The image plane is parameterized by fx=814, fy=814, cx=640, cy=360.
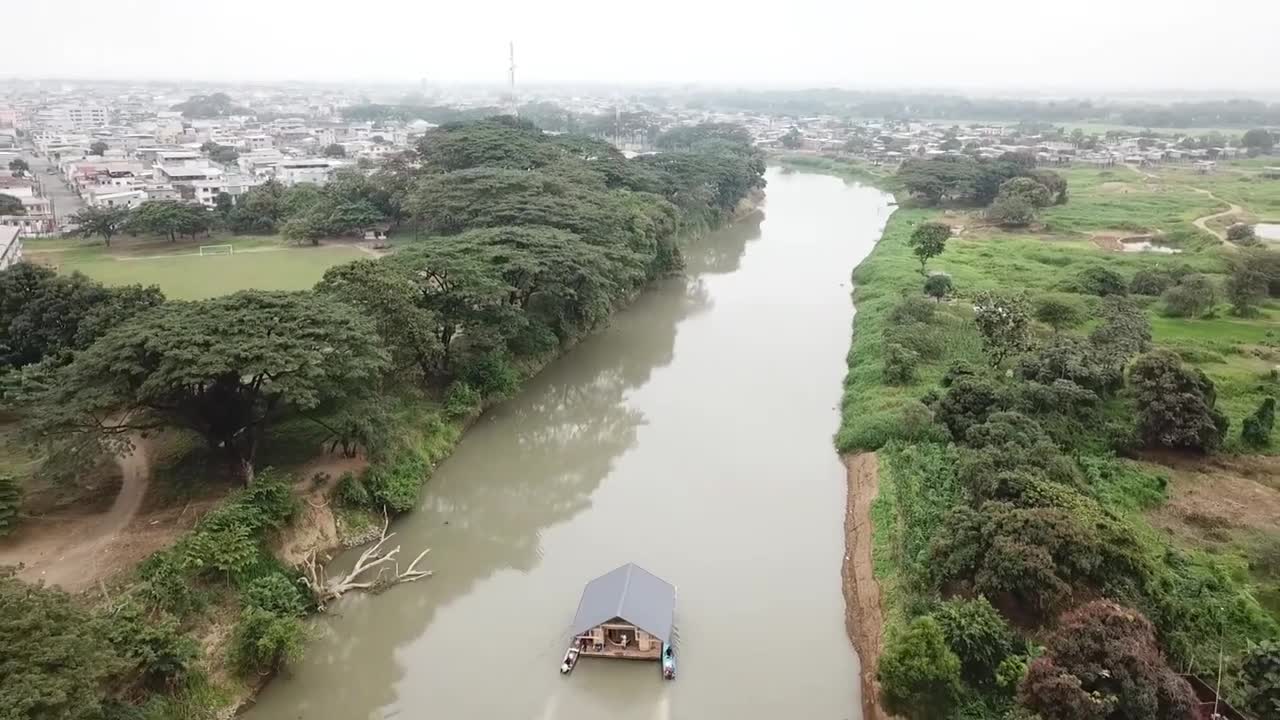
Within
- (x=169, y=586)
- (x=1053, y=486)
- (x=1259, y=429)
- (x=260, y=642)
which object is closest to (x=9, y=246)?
(x=169, y=586)

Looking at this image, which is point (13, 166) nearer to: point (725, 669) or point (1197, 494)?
point (725, 669)

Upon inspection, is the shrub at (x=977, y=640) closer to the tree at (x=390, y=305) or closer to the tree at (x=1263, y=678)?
the tree at (x=1263, y=678)

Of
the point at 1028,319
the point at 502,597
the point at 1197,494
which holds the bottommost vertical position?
the point at 502,597

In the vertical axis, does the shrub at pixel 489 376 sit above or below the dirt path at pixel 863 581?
above

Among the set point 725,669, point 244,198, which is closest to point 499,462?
point 725,669

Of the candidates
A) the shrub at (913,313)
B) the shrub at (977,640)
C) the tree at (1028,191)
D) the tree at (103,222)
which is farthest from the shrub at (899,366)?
the tree at (103,222)
